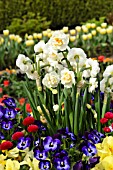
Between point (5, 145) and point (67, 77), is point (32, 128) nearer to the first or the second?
point (5, 145)

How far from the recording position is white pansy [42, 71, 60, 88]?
3018 mm

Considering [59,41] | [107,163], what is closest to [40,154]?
[107,163]

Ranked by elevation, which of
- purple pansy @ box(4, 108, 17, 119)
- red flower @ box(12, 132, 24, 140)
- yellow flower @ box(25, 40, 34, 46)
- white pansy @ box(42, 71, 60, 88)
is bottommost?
red flower @ box(12, 132, 24, 140)

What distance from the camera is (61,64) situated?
310 cm

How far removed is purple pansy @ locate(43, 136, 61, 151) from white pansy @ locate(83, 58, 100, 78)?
20.1 inches

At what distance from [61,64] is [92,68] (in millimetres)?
214

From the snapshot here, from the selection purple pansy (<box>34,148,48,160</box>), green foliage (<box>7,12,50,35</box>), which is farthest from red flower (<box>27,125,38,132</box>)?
green foliage (<box>7,12,50,35</box>)

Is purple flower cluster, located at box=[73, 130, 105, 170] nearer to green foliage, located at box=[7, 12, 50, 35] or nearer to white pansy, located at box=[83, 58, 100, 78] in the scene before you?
white pansy, located at box=[83, 58, 100, 78]

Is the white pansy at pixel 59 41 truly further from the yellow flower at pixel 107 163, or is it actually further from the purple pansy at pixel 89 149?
the yellow flower at pixel 107 163

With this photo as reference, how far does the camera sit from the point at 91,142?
2.76 meters

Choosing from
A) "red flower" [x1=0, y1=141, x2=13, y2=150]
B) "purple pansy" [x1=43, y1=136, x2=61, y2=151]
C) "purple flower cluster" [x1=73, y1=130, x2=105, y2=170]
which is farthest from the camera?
"red flower" [x1=0, y1=141, x2=13, y2=150]

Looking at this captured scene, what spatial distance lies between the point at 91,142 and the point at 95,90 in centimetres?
52

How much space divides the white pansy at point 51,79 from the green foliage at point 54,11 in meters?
7.39

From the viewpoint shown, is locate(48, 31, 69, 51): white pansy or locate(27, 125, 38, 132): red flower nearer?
locate(27, 125, 38, 132): red flower
